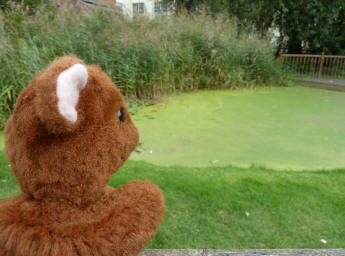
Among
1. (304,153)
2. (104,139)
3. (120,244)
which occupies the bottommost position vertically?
(304,153)

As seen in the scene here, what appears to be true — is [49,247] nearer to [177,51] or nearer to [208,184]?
[208,184]

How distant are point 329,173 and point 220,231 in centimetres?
148

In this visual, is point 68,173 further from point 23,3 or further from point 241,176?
point 23,3

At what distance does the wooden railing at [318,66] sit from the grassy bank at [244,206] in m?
6.59

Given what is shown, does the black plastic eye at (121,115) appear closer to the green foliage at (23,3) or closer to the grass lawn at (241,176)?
the grass lawn at (241,176)

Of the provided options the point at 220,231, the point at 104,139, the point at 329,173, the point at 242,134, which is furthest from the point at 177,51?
the point at 104,139

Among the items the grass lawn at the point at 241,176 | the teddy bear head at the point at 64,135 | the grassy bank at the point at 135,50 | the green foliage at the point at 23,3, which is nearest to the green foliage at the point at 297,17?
the grassy bank at the point at 135,50

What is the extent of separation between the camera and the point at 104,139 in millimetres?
1079

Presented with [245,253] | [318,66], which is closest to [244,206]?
[245,253]

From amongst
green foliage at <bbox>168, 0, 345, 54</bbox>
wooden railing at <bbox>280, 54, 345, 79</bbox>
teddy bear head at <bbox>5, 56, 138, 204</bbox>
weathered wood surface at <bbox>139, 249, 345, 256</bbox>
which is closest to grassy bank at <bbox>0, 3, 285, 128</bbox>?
wooden railing at <bbox>280, 54, 345, 79</bbox>

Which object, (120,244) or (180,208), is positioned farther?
(180,208)

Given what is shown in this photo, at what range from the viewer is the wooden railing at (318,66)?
8.68m

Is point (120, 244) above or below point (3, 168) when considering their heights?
above

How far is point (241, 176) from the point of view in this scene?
2697 mm
